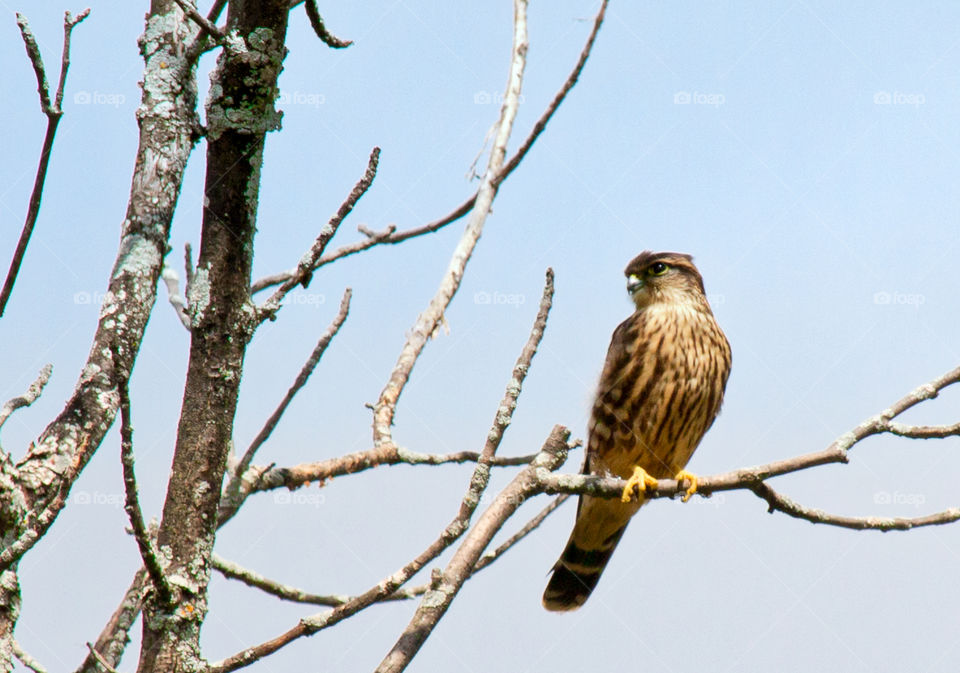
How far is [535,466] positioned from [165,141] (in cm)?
112

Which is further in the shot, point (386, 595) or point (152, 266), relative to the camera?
point (152, 266)

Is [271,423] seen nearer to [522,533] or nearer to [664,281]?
[522,533]

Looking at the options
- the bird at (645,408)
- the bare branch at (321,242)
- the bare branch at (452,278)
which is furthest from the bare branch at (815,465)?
the bird at (645,408)

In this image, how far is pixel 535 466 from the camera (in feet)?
7.39

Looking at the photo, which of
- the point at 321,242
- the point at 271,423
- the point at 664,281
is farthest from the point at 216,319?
the point at 664,281

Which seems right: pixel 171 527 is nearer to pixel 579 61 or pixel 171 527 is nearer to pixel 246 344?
pixel 246 344

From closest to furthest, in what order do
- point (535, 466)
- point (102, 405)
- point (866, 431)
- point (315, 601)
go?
point (102, 405)
point (535, 466)
point (866, 431)
point (315, 601)

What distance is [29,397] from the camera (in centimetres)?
195

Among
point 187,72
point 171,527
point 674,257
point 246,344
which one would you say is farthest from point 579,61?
point 674,257

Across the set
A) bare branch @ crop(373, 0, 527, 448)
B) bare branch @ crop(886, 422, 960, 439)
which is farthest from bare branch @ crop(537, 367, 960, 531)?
bare branch @ crop(373, 0, 527, 448)

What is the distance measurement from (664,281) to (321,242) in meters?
3.70

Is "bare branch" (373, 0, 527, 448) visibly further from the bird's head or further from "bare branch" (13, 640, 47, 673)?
the bird's head

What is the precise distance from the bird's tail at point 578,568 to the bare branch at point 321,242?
11.2 ft

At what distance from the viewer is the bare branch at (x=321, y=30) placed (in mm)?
1848
